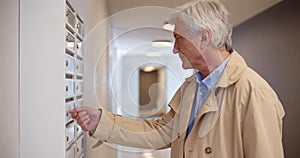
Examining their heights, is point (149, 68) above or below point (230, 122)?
above

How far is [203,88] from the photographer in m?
0.96

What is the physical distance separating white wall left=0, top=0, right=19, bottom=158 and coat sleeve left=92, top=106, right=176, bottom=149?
285 mm

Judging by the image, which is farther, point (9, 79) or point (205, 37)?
point (205, 37)

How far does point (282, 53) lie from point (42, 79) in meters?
1.12

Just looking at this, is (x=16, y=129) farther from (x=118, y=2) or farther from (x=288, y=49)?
(x=288, y=49)

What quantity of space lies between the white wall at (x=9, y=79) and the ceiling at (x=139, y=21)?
1.30 ft

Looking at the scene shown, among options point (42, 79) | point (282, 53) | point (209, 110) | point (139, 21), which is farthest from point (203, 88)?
point (282, 53)

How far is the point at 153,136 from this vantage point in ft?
3.48

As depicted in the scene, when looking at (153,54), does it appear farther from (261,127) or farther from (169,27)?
(261,127)

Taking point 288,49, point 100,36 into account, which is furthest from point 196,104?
point 288,49

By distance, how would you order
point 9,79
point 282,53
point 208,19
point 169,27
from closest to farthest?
point 9,79
point 208,19
point 169,27
point 282,53

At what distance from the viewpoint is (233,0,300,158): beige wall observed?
52.3 inches

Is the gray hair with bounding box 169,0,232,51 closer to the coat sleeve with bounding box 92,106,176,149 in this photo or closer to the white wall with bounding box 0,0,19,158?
the coat sleeve with bounding box 92,106,176,149

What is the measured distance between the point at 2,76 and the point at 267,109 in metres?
0.74
